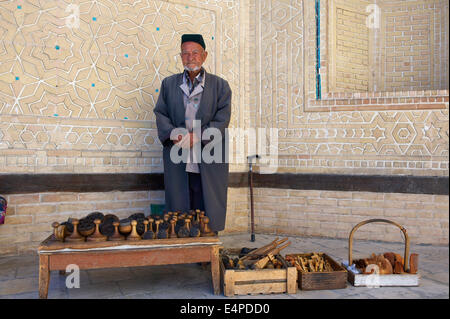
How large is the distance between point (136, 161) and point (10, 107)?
150 cm

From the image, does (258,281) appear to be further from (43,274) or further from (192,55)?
(192,55)

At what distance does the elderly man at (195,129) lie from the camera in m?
3.83

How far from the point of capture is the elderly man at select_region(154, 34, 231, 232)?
383 centimetres

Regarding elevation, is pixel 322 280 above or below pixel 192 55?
below

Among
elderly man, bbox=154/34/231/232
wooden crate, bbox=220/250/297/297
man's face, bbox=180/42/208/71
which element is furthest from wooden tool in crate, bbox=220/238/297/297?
man's face, bbox=180/42/208/71

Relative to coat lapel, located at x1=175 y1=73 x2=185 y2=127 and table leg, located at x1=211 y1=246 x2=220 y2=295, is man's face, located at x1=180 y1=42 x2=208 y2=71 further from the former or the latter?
table leg, located at x1=211 y1=246 x2=220 y2=295

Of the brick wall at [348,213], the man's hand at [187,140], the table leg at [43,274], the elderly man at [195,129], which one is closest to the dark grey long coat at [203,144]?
the elderly man at [195,129]

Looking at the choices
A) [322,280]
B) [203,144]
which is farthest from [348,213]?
[203,144]

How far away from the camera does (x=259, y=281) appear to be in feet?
9.79

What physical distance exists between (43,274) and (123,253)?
581mm

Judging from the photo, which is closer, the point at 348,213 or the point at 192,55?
the point at 192,55

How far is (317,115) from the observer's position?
5.14 m

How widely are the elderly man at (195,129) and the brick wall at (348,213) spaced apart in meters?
1.56

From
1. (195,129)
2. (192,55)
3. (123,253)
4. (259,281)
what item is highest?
(192,55)
